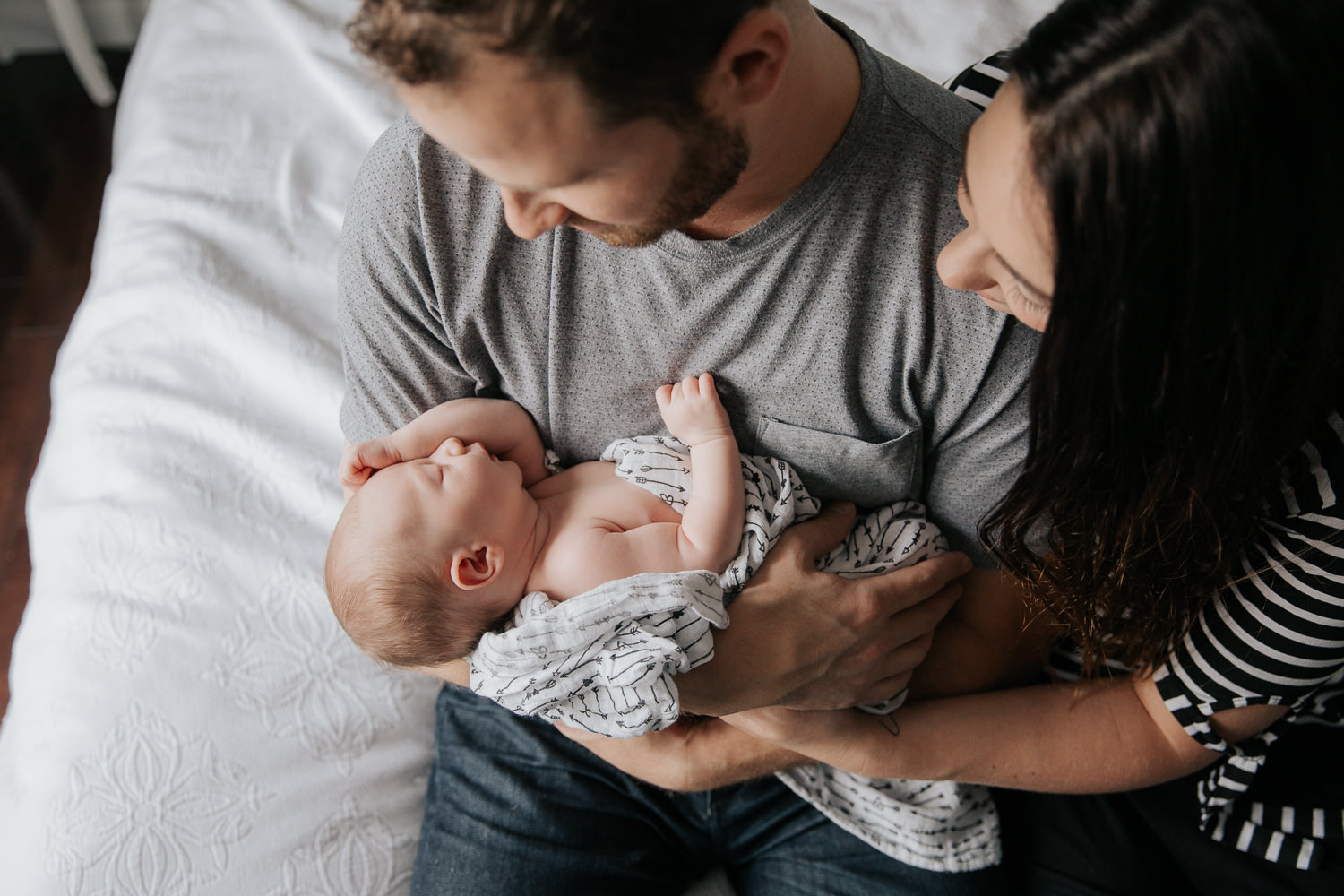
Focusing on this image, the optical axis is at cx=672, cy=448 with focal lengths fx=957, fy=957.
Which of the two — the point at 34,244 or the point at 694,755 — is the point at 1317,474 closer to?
the point at 694,755

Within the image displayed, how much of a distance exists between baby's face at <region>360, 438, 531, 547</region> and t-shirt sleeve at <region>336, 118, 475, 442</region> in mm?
77

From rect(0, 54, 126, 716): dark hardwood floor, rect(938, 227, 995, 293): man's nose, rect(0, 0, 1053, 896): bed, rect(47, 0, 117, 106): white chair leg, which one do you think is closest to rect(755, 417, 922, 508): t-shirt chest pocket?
rect(938, 227, 995, 293): man's nose

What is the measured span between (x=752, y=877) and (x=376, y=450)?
0.74 m

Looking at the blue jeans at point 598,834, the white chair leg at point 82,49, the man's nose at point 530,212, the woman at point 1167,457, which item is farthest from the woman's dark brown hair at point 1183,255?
the white chair leg at point 82,49

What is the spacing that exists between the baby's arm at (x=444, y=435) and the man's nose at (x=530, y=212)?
335 mm

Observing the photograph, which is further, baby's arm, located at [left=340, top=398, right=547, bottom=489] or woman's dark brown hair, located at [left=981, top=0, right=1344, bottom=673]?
baby's arm, located at [left=340, top=398, right=547, bottom=489]

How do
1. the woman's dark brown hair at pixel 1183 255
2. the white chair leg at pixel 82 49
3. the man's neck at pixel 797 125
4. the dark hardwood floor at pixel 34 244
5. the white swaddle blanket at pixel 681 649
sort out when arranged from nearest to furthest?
the woman's dark brown hair at pixel 1183 255 < the man's neck at pixel 797 125 < the white swaddle blanket at pixel 681 649 < the dark hardwood floor at pixel 34 244 < the white chair leg at pixel 82 49

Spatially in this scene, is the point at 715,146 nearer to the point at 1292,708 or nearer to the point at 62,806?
the point at 1292,708

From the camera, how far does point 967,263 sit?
0.83m

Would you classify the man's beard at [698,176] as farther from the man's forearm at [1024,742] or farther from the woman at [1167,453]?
the man's forearm at [1024,742]

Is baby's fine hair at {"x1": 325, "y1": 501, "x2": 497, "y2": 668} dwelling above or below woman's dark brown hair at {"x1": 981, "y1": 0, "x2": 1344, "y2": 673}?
below

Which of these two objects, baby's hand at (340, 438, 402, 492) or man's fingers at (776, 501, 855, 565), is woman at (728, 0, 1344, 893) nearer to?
man's fingers at (776, 501, 855, 565)

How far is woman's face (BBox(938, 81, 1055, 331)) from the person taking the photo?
2.39 ft

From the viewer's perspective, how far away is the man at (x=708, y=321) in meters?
0.75
